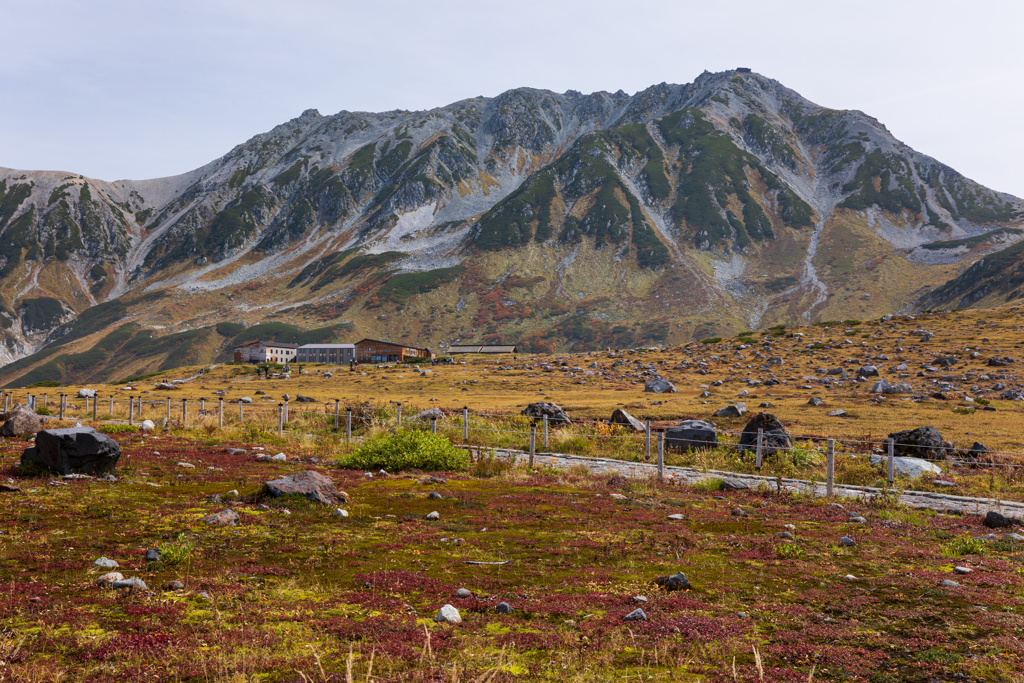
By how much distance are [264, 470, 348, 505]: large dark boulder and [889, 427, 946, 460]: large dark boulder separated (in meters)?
19.6

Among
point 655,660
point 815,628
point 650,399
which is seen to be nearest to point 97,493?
point 655,660

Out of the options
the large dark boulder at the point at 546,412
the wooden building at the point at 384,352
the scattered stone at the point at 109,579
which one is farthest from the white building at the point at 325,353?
the scattered stone at the point at 109,579

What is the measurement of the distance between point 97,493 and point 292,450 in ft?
39.0

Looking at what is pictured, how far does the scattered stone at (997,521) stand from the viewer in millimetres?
12133

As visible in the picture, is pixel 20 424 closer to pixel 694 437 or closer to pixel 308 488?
pixel 308 488

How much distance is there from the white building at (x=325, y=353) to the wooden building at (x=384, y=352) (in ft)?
34.3

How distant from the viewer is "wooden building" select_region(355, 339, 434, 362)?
142375mm

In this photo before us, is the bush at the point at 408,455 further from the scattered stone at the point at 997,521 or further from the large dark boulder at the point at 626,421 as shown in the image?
the scattered stone at the point at 997,521

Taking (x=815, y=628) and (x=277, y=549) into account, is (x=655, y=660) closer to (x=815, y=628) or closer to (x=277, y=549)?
(x=815, y=628)

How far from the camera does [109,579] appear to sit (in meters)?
6.52


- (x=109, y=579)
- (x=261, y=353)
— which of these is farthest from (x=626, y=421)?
(x=261, y=353)

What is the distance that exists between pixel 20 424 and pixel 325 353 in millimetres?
144903

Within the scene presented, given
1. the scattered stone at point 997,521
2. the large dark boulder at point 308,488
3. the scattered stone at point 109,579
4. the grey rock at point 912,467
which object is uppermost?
the scattered stone at point 109,579

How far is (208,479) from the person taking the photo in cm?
1402
